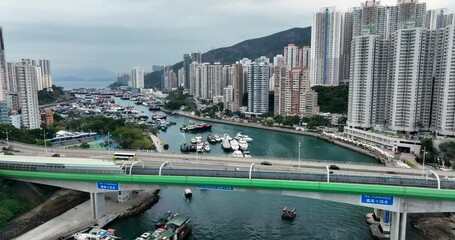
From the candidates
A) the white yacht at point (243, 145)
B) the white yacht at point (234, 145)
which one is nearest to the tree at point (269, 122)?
the white yacht at point (243, 145)

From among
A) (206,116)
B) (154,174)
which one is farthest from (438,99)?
(206,116)

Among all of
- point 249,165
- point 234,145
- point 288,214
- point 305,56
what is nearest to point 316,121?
point 234,145

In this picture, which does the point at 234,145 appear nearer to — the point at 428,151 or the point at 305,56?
the point at 428,151

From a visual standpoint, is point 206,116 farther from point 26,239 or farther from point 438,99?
point 26,239

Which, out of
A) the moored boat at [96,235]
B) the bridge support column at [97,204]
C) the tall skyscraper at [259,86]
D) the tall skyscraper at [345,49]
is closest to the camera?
the moored boat at [96,235]

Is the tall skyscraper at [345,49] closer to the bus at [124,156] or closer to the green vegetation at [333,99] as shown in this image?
the green vegetation at [333,99]

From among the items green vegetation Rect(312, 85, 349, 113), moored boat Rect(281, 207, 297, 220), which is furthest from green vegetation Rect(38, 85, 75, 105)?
moored boat Rect(281, 207, 297, 220)
